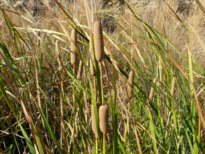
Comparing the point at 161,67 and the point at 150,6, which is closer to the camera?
the point at 161,67

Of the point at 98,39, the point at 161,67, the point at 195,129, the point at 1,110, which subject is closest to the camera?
the point at 98,39

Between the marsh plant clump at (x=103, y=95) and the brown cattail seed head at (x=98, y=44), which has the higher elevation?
the brown cattail seed head at (x=98, y=44)

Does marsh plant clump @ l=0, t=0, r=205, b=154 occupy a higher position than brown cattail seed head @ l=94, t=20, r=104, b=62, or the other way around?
brown cattail seed head @ l=94, t=20, r=104, b=62

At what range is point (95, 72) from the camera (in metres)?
0.54

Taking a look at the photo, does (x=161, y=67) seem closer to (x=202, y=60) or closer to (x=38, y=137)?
(x=38, y=137)

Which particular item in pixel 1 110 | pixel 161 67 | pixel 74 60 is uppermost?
pixel 74 60

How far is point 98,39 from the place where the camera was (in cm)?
47

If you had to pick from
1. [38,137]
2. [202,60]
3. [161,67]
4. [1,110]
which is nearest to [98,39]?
[38,137]

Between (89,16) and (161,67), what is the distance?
0.42 m

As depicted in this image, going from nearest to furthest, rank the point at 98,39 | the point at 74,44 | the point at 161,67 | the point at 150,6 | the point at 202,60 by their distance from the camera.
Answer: the point at 98,39, the point at 74,44, the point at 161,67, the point at 202,60, the point at 150,6

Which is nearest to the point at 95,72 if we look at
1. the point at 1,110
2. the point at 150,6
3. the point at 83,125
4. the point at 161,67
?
the point at 83,125

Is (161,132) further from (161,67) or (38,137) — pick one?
(38,137)

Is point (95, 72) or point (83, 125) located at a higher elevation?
point (95, 72)

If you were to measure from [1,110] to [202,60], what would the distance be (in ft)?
6.50
